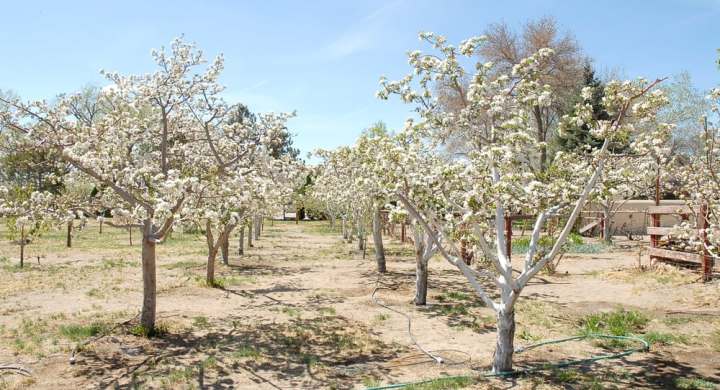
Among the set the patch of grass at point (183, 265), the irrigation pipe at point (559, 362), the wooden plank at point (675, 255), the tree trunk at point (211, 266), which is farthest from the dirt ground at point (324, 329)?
the patch of grass at point (183, 265)

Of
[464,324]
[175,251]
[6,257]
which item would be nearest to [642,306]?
[464,324]

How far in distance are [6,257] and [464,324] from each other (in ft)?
66.9

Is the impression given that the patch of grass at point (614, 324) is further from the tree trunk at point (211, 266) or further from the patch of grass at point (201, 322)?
the tree trunk at point (211, 266)

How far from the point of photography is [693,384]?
7.07 m

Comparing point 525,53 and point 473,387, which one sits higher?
point 525,53

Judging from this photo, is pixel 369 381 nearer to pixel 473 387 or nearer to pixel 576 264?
pixel 473 387

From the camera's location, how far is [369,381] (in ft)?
24.8

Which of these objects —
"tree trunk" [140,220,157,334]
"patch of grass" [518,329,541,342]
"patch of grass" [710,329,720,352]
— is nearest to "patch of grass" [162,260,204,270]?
"tree trunk" [140,220,157,334]

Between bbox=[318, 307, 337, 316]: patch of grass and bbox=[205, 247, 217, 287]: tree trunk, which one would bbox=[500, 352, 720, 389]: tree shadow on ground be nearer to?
bbox=[318, 307, 337, 316]: patch of grass

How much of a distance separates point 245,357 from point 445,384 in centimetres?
356

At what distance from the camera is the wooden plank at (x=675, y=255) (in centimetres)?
1525

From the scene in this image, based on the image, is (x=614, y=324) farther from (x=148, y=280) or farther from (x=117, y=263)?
(x=117, y=263)

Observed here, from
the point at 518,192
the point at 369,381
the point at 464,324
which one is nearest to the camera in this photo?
the point at 518,192

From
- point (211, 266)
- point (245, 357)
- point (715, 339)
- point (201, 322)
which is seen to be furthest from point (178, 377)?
point (715, 339)
